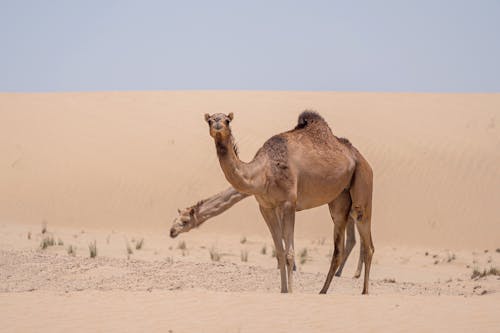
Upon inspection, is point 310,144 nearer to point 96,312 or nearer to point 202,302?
point 202,302

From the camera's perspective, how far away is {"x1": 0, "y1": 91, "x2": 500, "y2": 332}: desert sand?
8273 millimetres

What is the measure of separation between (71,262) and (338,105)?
22.2 meters

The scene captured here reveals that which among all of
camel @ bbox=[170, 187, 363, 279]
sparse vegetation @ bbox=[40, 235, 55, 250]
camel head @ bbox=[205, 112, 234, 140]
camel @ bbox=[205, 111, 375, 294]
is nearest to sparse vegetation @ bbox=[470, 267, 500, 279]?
camel @ bbox=[170, 187, 363, 279]

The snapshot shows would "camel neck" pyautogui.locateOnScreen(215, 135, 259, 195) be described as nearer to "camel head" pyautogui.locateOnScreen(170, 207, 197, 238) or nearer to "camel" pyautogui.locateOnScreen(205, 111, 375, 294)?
"camel" pyautogui.locateOnScreen(205, 111, 375, 294)

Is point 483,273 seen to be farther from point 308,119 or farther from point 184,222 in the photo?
point 308,119

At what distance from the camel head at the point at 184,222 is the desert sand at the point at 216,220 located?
691 millimetres

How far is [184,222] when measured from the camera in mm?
14719

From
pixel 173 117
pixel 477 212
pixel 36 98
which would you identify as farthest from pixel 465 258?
pixel 36 98

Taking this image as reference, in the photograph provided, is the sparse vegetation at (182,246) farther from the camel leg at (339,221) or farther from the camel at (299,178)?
the camel leg at (339,221)

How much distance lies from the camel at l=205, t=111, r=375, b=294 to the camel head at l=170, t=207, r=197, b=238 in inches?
162

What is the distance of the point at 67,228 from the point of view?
75.0 ft

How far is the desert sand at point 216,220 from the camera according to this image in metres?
8.27

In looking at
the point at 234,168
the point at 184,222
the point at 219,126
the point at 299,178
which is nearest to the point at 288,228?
the point at 299,178

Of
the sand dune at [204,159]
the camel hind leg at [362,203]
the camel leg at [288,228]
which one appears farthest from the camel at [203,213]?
the sand dune at [204,159]
